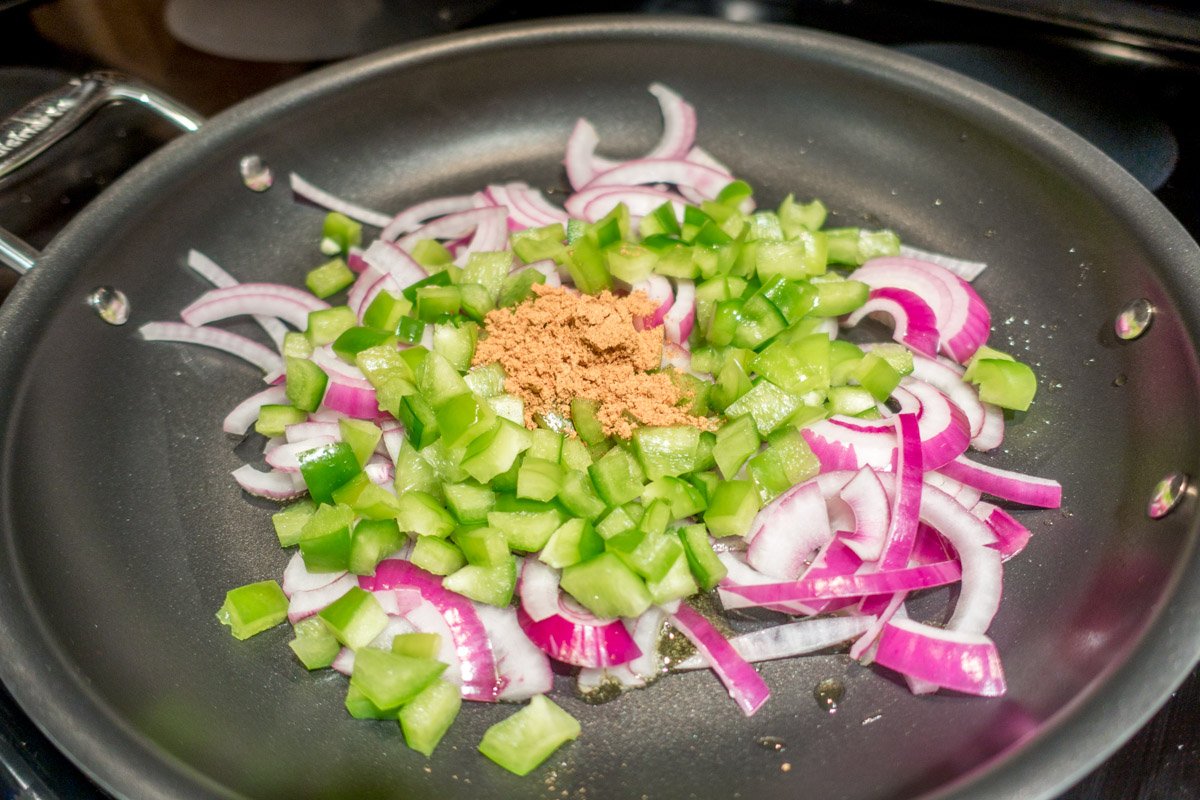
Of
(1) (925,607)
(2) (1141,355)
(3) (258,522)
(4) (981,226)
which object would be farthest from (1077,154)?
(3) (258,522)

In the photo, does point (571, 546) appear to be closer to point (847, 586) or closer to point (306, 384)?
point (847, 586)

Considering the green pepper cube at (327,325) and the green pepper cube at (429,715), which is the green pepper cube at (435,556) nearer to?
the green pepper cube at (429,715)

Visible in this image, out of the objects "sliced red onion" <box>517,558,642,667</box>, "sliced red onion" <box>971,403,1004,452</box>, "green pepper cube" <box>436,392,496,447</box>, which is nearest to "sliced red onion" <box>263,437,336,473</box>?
"green pepper cube" <box>436,392,496,447</box>

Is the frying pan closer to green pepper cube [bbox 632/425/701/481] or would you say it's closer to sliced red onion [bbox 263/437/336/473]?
sliced red onion [bbox 263/437/336/473]

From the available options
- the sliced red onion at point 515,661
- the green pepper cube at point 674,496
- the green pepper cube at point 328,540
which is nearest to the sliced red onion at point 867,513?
the green pepper cube at point 674,496

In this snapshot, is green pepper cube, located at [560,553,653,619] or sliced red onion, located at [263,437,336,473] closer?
green pepper cube, located at [560,553,653,619]

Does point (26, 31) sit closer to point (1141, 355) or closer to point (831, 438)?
point (831, 438)

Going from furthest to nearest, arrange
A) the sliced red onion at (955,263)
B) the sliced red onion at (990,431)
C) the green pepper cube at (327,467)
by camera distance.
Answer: the sliced red onion at (955,263) → the sliced red onion at (990,431) → the green pepper cube at (327,467)
